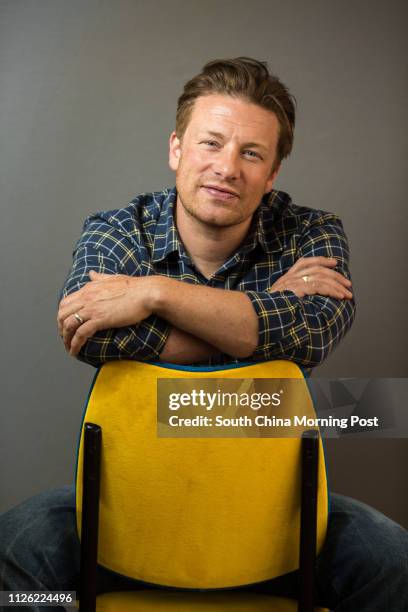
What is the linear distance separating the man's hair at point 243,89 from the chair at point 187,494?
2.74 feet

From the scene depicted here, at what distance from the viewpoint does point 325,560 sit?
163 cm

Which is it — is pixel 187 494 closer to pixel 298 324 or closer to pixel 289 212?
pixel 298 324

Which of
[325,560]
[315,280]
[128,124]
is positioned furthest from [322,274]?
[128,124]

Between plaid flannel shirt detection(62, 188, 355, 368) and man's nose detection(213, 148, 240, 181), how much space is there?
18 cm

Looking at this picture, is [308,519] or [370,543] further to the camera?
[370,543]

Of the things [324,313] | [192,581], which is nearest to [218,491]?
[192,581]

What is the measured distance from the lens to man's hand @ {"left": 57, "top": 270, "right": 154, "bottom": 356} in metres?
1.63

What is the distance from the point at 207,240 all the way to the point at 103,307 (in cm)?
49

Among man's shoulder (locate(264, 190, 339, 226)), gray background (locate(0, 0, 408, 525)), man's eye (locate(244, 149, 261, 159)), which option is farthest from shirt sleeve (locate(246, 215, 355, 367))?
gray background (locate(0, 0, 408, 525))

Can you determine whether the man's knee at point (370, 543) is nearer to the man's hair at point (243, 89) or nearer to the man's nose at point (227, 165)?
the man's nose at point (227, 165)

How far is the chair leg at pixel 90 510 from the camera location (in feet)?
4.88

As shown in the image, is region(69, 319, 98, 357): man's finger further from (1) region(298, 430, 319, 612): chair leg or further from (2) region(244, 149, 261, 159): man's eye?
(2) region(244, 149, 261, 159): man's eye

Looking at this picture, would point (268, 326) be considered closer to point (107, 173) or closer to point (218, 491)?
point (218, 491)

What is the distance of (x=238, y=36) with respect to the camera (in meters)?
2.83
